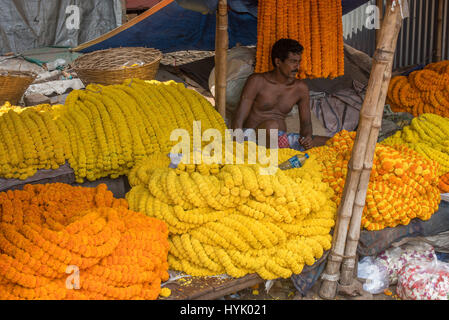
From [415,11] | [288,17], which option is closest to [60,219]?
[288,17]

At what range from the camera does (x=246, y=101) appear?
3637 millimetres

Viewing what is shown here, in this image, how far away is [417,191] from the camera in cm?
266

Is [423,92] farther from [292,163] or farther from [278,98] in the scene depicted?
[292,163]

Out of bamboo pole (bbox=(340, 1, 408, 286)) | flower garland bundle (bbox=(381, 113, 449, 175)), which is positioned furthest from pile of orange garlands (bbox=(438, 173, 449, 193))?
bamboo pole (bbox=(340, 1, 408, 286))

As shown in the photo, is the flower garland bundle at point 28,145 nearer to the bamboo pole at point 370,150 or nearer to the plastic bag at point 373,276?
the bamboo pole at point 370,150

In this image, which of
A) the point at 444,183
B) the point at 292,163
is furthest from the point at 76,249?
the point at 444,183

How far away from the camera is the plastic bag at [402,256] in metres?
2.69

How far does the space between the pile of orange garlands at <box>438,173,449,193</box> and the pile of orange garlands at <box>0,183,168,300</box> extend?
184cm

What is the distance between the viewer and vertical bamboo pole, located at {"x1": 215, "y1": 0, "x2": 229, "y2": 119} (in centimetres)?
308

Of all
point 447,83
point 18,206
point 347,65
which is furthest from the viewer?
point 347,65

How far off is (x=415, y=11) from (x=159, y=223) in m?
5.03

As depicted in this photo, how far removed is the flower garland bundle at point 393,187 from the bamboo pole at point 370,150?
212 mm

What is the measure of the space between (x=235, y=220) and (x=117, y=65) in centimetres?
282

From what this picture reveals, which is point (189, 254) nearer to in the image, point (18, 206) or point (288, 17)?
point (18, 206)
